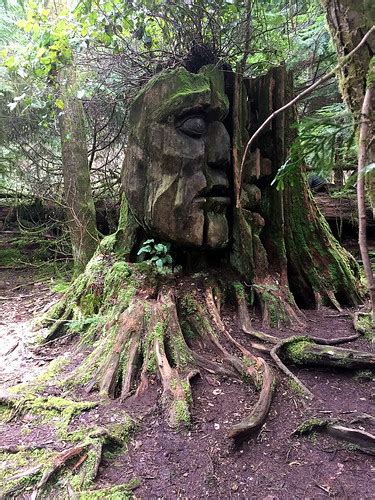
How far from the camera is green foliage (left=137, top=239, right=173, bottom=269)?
4750 mm

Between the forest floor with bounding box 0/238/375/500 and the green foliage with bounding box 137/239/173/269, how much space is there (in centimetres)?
166

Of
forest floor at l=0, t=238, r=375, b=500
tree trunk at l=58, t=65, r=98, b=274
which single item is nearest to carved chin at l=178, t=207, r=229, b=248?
forest floor at l=0, t=238, r=375, b=500

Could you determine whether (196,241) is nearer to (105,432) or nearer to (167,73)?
(167,73)

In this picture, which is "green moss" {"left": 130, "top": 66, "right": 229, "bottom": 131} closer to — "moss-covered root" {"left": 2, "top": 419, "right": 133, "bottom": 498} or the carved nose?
the carved nose

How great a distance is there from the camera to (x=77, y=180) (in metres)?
7.32

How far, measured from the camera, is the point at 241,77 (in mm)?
5094

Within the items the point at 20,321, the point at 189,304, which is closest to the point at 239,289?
the point at 189,304

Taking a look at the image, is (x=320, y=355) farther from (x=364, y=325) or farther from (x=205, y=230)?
(x=205, y=230)

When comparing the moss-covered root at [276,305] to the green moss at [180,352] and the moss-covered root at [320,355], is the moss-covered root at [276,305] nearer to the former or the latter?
the moss-covered root at [320,355]

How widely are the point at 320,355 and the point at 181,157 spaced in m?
2.71

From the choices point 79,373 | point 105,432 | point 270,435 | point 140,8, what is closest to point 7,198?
point 140,8

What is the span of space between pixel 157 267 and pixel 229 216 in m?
1.24

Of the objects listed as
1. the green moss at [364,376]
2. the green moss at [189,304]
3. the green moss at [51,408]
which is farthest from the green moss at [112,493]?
the green moss at [364,376]

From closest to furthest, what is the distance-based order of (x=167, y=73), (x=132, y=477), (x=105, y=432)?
(x=132, y=477) < (x=105, y=432) < (x=167, y=73)
